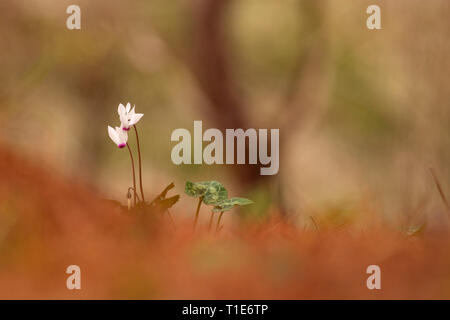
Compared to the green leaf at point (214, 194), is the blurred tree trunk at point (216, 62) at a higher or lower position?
higher

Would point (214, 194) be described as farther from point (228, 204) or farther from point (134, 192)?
point (134, 192)

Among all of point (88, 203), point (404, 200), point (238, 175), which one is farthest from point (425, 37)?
point (88, 203)

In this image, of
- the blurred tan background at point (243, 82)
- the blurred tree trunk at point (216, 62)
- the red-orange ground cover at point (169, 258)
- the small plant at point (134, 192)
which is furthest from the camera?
the blurred tree trunk at point (216, 62)

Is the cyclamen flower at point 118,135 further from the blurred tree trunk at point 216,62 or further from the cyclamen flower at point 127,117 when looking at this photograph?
Result: the blurred tree trunk at point 216,62

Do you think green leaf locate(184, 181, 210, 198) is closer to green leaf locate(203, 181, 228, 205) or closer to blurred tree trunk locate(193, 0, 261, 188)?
green leaf locate(203, 181, 228, 205)

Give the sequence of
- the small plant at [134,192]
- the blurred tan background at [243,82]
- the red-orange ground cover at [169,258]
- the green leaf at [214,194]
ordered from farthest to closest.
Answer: the blurred tan background at [243,82], the green leaf at [214,194], the small plant at [134,192], the red-orange ground cover at [169,258]

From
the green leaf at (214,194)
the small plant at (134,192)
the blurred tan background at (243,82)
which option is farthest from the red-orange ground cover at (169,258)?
the blurred tan background at (243,82)
